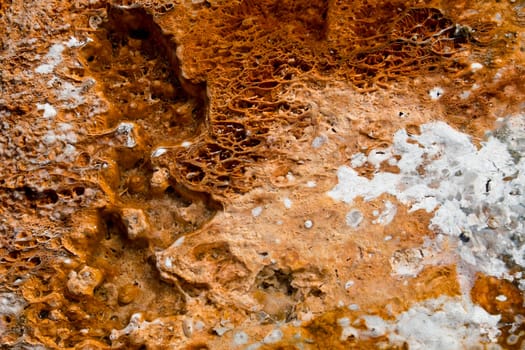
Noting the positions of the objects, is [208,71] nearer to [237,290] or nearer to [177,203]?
[177,203]

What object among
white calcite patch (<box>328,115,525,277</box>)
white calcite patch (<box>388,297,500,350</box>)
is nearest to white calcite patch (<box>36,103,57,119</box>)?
white calcite patch (<box>328,115,525,277</box>)

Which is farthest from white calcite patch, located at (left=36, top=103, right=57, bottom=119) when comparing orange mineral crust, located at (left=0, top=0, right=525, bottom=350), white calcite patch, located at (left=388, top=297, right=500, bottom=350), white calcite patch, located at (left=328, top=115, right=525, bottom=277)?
white calcite patch, located at (left=388, top=297, right=500, bottom=350)

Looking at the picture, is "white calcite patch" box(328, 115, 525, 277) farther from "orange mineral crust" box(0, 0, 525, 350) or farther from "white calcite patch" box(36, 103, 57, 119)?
"white calcite patch" box(36, 103, 57, 119)

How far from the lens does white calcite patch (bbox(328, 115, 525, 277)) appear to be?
6.79 feet

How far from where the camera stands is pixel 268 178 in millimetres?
2205

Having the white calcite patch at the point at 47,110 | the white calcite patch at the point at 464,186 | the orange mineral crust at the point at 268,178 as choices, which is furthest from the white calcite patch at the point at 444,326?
the white calcite patch at the point at 47,110

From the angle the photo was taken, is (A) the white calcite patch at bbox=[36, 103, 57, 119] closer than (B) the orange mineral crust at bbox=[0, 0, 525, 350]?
No

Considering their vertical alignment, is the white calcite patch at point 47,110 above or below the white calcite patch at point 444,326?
above

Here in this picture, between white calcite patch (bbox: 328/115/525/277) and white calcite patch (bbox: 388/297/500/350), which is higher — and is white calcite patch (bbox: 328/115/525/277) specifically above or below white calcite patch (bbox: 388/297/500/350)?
above

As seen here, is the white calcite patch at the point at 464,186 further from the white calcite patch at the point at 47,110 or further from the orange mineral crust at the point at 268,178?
the white calcite patch at the point at 47,110

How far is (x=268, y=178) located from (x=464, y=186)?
758 millimetres

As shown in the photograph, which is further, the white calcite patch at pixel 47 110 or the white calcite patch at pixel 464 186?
the white calcite patch at pixel 47 110

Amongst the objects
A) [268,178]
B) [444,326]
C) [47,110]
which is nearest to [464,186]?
[444,326]

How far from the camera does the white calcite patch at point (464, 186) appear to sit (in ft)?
6.79
